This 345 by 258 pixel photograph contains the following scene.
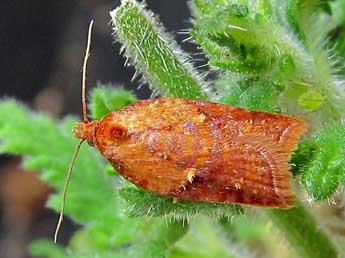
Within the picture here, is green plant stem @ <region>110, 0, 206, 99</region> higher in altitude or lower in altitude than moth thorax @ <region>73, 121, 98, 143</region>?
higher

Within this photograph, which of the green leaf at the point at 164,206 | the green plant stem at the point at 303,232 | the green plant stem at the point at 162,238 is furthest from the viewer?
the green plant stem at the point at 162,238

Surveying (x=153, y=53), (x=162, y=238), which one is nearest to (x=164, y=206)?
(x=162, y=238)

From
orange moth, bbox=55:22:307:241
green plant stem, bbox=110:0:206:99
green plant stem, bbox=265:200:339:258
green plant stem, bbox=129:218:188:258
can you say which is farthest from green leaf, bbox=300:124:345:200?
green plant stem, bbox=129:218:188:258

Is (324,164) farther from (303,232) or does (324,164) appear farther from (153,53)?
(153,53)

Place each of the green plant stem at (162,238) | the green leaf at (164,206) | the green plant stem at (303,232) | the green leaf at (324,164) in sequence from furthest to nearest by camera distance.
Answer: the green plant stem at (162,238) → the green plant stem at (303,232) → the green leaf at (164,206) → the green leaf at (324,164)

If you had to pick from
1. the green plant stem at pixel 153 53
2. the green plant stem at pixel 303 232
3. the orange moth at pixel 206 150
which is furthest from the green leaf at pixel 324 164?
the green plant stem at pixel 153 53

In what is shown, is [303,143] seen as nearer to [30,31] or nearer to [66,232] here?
[66,232]

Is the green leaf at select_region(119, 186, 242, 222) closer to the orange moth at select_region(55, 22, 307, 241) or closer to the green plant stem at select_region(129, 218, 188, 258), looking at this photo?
the orange moth at select_region(55, 22, 307, 241)

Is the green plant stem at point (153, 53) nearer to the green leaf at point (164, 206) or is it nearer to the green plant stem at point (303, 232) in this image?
the green leaf at point (164, 206)
